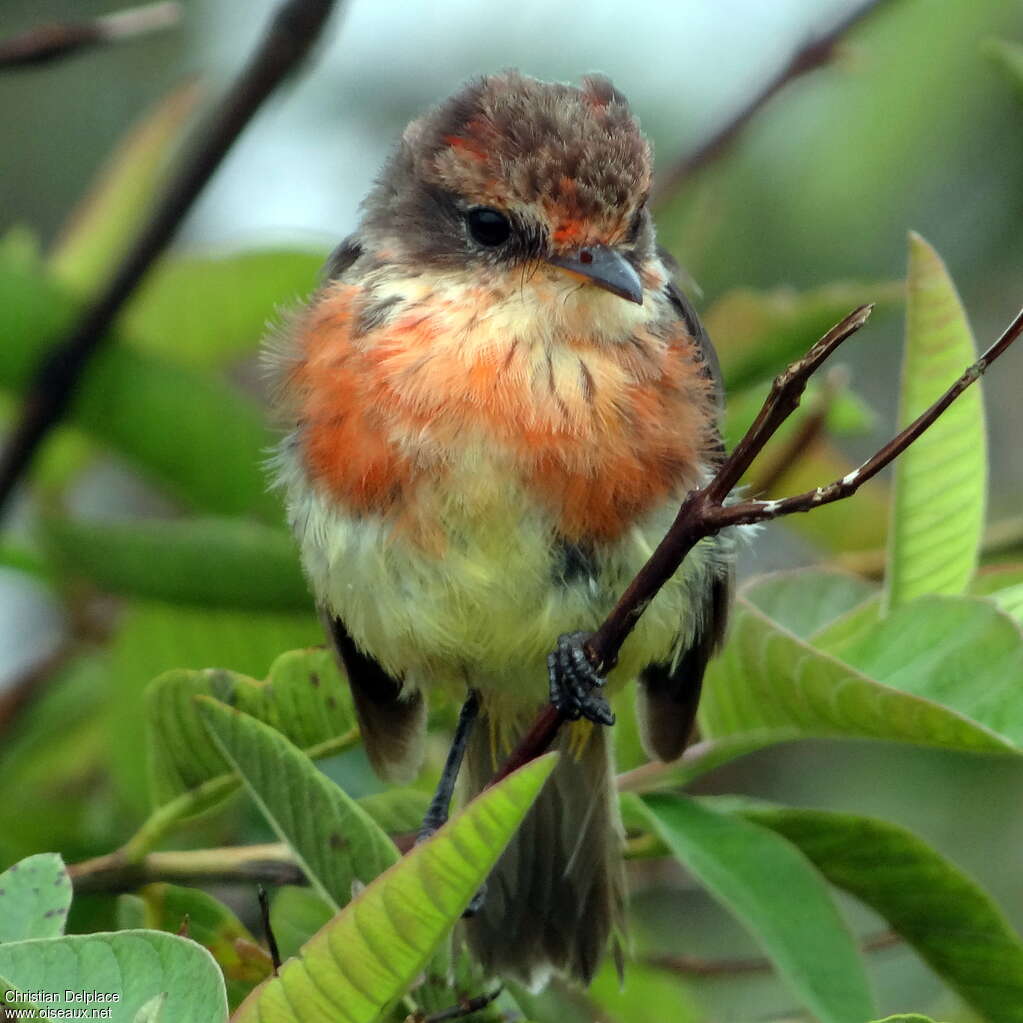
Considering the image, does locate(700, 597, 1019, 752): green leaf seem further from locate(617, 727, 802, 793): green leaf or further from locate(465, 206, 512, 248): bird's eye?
locate(465, 206, 512, 248): bird's eye

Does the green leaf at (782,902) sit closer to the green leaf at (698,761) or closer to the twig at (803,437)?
the green leaf at (698,761)

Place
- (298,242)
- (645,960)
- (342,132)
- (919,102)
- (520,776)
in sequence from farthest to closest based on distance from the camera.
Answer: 1. (342,132)
2. (919,102)
3. (298,242)
4. (645,960)
5. (520,776)

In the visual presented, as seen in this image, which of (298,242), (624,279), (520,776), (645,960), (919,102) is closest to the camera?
(520,776)

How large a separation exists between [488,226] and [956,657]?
1.46 metres

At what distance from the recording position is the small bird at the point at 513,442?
3373 millimetres

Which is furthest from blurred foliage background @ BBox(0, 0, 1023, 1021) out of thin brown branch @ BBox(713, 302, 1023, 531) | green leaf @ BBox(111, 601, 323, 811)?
thin brown branch @ BBox(713, 302, 1023, 531)

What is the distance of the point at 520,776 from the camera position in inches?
80.0

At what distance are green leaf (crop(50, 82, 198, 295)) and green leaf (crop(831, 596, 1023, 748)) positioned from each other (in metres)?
2.50

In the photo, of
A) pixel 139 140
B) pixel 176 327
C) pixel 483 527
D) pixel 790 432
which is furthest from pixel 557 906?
pixel 139 140

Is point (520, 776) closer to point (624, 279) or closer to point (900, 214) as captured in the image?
point (624, 279)

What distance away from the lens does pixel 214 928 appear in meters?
2.93

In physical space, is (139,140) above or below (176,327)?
above

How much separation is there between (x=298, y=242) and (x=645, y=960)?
6.77 feet

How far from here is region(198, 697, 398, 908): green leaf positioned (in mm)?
2584
